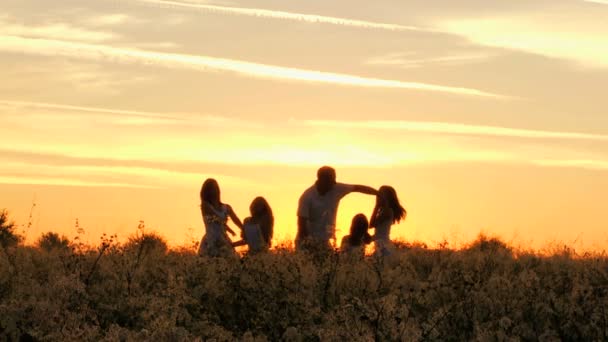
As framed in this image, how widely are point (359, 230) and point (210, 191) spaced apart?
7.92 ft

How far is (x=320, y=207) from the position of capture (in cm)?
1984

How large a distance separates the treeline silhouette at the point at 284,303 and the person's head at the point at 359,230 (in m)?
2.47

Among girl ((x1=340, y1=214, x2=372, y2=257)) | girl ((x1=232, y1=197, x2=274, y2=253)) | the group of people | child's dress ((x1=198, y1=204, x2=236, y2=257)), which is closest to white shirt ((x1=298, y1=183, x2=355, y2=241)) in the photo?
the group of people

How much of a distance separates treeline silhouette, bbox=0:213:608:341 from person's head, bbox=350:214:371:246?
2.47 meters

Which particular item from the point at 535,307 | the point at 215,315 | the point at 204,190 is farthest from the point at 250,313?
the point at 204,190

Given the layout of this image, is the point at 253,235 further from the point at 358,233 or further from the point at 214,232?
the point at 358,233

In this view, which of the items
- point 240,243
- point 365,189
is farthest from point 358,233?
point 240,243

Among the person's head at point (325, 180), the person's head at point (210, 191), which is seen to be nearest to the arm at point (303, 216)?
the person's head at point (325, 180)

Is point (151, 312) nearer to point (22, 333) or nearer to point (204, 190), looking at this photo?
point (22, 333)

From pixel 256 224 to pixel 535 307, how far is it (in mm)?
7923

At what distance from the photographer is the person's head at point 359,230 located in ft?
66.5

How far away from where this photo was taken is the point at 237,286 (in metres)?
13.9

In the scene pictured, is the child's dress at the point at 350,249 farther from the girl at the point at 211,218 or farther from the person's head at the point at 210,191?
the person's head at the point at 210,191

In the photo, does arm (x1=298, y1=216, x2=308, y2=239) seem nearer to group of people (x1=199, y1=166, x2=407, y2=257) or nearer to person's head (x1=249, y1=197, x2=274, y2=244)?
group of people (x1=199, y1=166, x2=407, y2=257)
